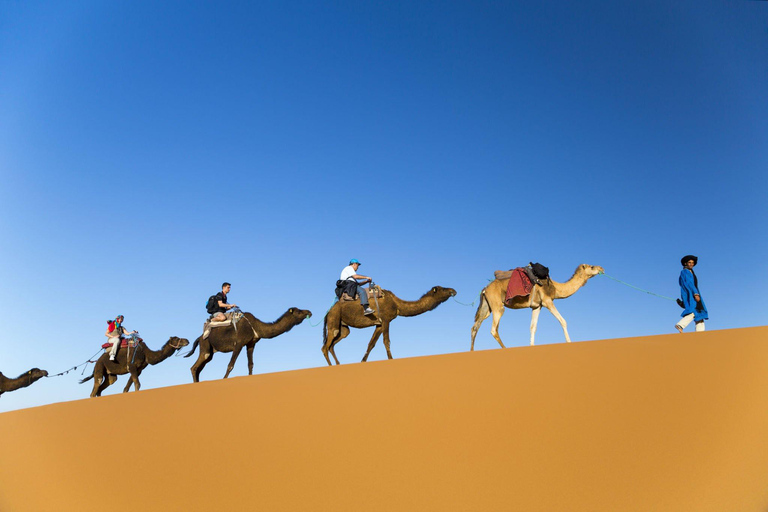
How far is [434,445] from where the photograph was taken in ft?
14.4

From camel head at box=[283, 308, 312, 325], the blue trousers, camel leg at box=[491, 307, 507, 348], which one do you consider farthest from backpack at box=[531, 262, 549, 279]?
camel head at box=[283, 308, 312, 325]

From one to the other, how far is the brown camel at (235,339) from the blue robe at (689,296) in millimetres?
11214

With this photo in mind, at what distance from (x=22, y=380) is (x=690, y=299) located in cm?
2418

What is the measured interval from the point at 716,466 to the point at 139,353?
16.0 metres

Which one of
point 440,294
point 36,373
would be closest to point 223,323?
point 440,294

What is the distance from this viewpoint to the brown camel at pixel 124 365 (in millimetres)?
15545

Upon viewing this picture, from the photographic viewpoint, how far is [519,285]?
48.0 feet

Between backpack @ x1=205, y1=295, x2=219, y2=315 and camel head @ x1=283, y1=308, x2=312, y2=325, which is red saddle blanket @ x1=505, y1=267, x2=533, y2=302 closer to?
camel head @ x1=283, y1=308, x2=312, y2=325

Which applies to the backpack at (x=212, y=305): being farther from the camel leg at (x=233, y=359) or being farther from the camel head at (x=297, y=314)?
the camel head at (x=297, y=314)

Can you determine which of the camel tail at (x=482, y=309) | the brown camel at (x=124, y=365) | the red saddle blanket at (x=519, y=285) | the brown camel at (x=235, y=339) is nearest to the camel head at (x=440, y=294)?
the camel tail at (x=482, y=309)

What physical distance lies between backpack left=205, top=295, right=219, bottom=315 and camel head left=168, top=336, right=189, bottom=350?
272cm

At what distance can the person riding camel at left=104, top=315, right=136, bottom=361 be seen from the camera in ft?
51.0

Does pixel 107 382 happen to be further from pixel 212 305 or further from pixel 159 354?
pixel 212 305

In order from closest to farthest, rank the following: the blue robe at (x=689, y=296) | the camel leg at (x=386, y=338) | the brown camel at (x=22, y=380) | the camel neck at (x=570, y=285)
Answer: the blue robe at (x=689, y=296)
the camel leg at (x=386, y=338)
the camel neck at (x=570, y=285)
the brown camel at (x=22, y=380)
